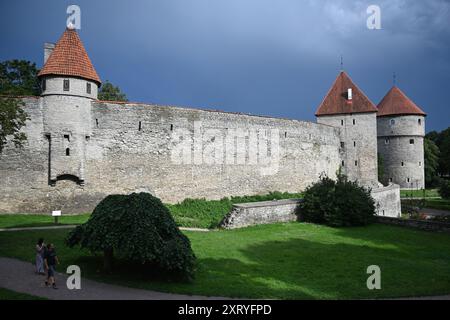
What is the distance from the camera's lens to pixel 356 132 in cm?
3772

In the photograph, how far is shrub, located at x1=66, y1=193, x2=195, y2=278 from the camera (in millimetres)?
9945

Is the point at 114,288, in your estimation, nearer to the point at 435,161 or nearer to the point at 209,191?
the point at 209,191

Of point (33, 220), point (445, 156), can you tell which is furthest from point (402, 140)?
point (33, 220)

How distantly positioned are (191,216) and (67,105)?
995 cm

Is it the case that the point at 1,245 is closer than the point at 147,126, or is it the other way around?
the point at 1,245

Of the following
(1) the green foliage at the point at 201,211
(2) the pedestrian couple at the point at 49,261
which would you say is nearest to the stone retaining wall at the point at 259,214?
(1) the green foliage at the point at 201,211

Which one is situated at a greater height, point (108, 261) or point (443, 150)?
point (443, 150)

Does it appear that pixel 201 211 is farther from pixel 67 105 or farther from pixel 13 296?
pixel 13 296

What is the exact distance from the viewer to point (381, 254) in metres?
14.7

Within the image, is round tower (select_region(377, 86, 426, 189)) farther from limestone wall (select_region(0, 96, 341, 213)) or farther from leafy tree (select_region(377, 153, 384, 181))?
limestone wall (select_region(0, 96, 341, 213))

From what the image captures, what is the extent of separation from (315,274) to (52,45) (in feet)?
67.2

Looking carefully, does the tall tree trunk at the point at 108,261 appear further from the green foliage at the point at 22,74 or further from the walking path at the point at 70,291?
the green foliage at the point at 22,74

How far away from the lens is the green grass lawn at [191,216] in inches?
712

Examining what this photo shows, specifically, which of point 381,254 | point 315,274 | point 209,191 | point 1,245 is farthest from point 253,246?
point 209,191
